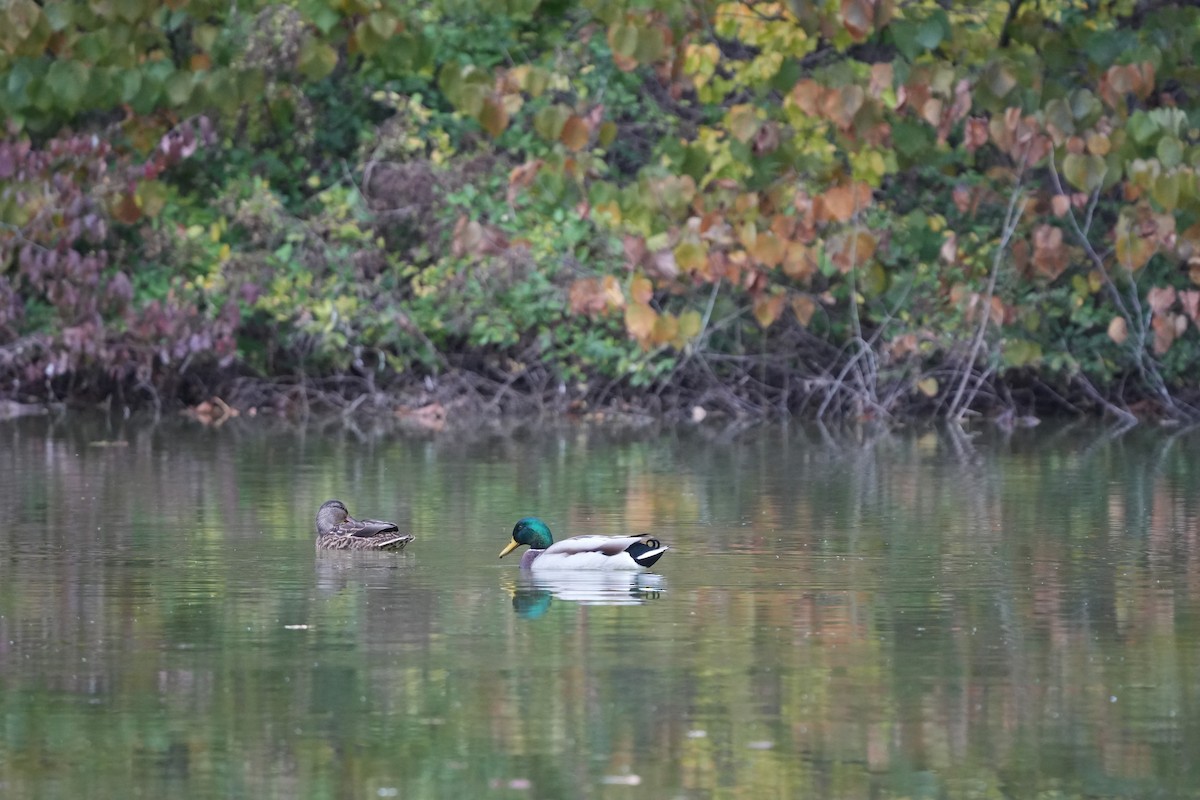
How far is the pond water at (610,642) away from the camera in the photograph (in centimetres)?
730

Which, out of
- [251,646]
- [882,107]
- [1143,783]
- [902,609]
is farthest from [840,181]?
[1143,783]

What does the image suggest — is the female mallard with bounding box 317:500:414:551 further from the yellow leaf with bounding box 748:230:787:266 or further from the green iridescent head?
the yellow leaf with bounding box 748:230:787:266

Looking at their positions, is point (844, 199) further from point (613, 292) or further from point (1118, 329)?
point (1118, 329)

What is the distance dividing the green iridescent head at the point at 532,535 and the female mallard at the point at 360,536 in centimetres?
70

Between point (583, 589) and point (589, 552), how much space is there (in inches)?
22.1

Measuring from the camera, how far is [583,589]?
11531mm

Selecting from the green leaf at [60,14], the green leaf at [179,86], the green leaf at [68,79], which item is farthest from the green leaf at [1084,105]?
the green leaf at [60,14]

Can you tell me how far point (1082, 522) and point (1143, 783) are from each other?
757cm

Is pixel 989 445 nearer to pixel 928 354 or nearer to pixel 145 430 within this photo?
pixel 928 354

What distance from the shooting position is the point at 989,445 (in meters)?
21.8

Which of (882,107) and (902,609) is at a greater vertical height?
(882,107)

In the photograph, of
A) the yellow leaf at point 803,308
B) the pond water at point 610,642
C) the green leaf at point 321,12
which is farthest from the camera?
the yellow leaf at point 803,308

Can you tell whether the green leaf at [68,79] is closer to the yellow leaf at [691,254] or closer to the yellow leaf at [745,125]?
the yellow leaf at [745,125]

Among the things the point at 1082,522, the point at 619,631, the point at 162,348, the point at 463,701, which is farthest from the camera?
the point at 162,348
